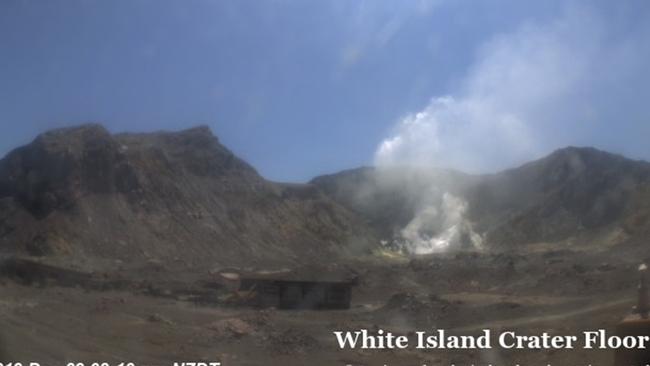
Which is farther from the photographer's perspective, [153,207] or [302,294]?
[153,207]

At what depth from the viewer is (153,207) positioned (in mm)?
60844

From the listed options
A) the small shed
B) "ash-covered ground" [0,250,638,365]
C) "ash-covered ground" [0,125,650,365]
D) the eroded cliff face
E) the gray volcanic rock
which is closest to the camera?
"ash-covered ground" [0,250,638,365]

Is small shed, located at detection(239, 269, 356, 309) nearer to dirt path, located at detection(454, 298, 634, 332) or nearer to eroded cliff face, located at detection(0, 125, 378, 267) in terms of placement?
dirt path, located at detection(454, 298, 634, 332)

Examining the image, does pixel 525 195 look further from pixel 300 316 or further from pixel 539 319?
pixel 539 319

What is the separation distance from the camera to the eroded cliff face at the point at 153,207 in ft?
176

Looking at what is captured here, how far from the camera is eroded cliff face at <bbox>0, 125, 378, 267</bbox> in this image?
53500mm

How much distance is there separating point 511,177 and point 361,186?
1810 centimetres

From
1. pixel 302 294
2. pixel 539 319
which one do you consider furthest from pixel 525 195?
pixel 539 319

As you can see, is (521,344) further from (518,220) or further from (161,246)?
(518,220)

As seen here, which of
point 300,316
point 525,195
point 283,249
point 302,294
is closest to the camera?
point 300,316

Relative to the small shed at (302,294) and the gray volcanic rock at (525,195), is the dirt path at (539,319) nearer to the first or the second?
the small shed at (302,294)

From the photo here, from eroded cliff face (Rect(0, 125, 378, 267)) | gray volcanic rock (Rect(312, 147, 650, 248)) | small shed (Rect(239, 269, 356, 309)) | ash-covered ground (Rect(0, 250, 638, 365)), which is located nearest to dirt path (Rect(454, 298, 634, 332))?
ash-covered ground (Rect(0, 250, 638, 365))

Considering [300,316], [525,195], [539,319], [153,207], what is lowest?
[539,319]

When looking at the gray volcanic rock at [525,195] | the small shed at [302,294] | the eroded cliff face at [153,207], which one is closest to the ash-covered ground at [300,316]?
the small shed at [302,294]
